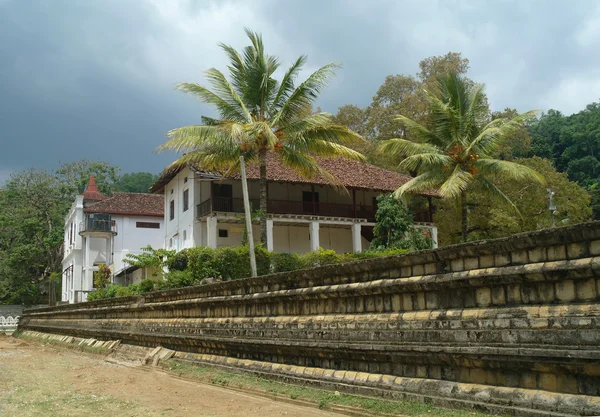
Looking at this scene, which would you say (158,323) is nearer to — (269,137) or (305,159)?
(269,137)

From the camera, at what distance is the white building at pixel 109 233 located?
37469mm

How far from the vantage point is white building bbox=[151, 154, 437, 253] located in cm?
2702

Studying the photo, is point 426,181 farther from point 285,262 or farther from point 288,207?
point 288,207

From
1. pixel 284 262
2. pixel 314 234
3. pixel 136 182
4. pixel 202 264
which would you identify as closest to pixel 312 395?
pixel 202 264

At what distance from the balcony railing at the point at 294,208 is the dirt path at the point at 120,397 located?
14520mm

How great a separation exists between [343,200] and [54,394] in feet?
72.4

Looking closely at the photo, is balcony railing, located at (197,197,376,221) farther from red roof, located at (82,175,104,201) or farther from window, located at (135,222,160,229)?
red roof, located at (82,175,104,201)

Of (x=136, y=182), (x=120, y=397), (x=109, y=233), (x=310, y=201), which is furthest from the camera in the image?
(x=136, y=182)

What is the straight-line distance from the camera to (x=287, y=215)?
27.6 meters

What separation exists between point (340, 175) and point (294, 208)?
9.14 ft

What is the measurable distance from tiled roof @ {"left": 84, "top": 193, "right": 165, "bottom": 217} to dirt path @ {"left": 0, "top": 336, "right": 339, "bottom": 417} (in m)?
26.8

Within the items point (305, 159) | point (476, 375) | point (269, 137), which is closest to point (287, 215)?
point (305, 159)

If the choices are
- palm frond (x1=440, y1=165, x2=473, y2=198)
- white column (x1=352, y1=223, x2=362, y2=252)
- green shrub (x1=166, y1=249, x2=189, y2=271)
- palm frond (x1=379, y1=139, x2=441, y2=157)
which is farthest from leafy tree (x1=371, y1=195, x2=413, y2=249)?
green shrub (x1=166, y1=249, x2=189, y2=271)

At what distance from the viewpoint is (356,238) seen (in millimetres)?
28781
